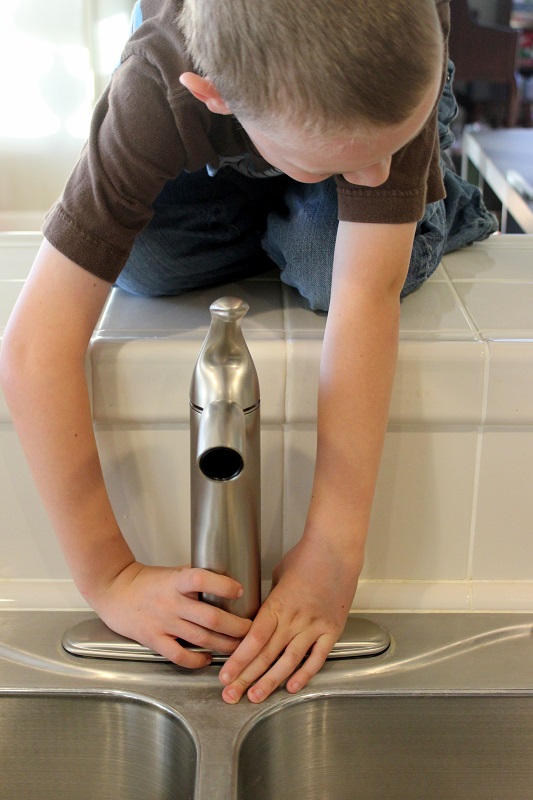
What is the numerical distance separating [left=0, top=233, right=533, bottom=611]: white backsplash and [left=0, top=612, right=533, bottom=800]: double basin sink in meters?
0.11

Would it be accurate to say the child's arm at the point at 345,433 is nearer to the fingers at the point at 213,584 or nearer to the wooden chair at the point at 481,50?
the fingers at the point at 213,584

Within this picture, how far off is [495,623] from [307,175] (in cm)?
38

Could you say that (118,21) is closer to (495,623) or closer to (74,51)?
(74,51)

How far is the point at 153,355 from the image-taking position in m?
0.67

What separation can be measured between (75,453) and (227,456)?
14 centimetres

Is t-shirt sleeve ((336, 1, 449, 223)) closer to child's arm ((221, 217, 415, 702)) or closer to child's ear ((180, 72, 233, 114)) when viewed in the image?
child's arm ((221, 217, 415, 702))

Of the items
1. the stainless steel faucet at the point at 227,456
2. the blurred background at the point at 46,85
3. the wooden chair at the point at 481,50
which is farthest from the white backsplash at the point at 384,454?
the wooden chair at the point at 481,50

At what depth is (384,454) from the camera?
2.30 ft

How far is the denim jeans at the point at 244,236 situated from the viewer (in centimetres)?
75

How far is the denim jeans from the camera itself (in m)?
0.75

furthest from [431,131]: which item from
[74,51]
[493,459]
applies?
[74,51]

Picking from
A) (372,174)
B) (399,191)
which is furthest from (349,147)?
(399,191)

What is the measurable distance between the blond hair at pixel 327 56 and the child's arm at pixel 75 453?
0.77 feet

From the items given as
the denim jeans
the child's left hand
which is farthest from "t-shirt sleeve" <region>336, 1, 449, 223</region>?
the child's left hand
